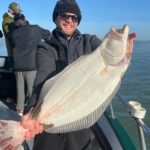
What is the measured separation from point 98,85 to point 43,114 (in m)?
0.44

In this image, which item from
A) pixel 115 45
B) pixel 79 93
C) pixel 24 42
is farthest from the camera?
pixel 24 42

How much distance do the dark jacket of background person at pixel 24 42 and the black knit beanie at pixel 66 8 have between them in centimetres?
343

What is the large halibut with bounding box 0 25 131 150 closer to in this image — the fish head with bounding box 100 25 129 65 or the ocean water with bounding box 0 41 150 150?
the fish head with bounding box 100 25 129 65

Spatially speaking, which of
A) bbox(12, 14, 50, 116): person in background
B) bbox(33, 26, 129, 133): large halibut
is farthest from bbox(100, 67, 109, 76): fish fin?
bbox(12, 14, 50, 116): person in background

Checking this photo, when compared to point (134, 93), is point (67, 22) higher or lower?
higher

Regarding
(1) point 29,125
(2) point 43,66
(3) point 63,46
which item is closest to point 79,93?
(1) point 29,125

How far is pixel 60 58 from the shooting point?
3.65 m

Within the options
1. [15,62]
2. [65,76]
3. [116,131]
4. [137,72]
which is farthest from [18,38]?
[137,72]

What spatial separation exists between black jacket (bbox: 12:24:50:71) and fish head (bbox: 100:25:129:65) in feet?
14.4

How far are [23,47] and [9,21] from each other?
0.92 meters

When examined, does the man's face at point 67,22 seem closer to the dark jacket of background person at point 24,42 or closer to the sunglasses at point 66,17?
the sunglasses at point 66,17

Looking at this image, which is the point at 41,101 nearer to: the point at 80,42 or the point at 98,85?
the point at 98,85

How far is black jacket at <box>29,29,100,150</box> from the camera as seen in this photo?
11.7ft

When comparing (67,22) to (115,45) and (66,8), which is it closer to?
(66,8)
